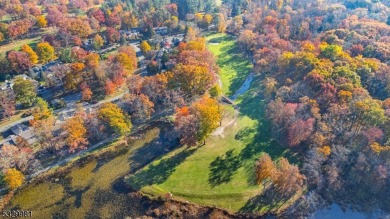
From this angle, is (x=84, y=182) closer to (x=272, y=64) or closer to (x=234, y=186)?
(x=234, y=186)

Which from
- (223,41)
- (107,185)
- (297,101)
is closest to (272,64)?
(297,101)

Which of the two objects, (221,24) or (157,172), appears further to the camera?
(221,24)

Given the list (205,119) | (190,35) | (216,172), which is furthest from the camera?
(190,35)

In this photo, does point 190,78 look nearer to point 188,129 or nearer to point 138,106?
point 138,106

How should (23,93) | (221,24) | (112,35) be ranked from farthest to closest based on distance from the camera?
(221,24) → (112,35) → (23,93)

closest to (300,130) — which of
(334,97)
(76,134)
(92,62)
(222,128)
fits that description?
(334,97)

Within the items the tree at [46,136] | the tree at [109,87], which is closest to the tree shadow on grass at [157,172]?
the tree at [46,136]

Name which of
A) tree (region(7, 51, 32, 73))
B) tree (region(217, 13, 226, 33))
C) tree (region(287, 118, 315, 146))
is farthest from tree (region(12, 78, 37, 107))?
tree (region(217, 13, 226, 33))
